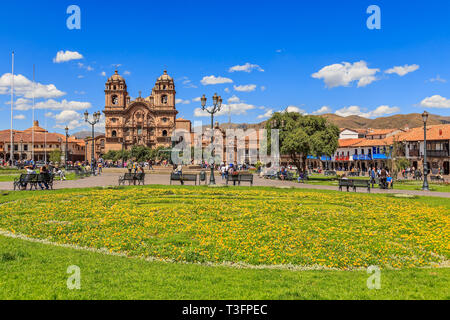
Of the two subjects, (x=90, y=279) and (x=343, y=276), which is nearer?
(x=90, y=279)

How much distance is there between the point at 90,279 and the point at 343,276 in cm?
408

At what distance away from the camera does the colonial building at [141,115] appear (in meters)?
97.6

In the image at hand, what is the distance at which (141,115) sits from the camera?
323 feet

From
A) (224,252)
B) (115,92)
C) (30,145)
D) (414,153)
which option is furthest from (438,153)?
(30,145)

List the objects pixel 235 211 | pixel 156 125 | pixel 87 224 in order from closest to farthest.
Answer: pixel 87 224 < pixel 235 211 < pixel 156 125

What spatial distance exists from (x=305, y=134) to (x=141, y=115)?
2839 inches

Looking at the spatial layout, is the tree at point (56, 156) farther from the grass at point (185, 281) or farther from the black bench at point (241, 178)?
the grass at point (185, 281)

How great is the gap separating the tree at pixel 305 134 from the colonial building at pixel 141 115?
63.7 meters

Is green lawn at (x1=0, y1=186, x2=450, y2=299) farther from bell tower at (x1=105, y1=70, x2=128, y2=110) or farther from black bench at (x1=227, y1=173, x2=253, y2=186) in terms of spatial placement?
bell tower at (x1=105, y1=70, x2=128, y2=110)

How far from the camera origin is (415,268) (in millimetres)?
6227

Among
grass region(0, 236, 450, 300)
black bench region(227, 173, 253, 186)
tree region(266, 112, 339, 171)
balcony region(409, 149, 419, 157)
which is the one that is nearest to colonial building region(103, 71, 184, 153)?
balcony region(409, 149, 419, 157)

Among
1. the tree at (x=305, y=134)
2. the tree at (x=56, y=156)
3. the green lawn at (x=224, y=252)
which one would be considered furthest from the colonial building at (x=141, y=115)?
the green lawn at (x=224, y=252)
